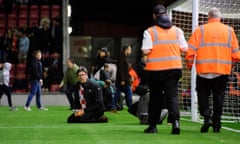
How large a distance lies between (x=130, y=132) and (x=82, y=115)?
3072 mm

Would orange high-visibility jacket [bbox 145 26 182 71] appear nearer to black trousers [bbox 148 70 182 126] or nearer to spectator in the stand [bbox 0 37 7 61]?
black trousers [bbox 148 70 182 126]

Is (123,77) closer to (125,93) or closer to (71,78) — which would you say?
(125,93)

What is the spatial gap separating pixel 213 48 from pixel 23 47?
1669 cm

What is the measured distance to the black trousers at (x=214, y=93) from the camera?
1105 cm

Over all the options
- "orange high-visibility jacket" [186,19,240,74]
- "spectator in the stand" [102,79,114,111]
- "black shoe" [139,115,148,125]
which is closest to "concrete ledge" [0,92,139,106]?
"spectator in the stand" [102,79,114,111]

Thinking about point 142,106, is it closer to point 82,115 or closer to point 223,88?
point 82,115

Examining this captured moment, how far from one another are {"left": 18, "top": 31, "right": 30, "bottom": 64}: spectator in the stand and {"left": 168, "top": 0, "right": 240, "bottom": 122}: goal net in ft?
33.5

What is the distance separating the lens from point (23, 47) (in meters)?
27.0

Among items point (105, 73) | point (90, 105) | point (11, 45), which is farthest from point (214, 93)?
point (11, 45)

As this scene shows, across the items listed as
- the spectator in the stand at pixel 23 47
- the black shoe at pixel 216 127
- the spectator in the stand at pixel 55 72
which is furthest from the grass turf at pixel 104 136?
the spectator in the stand at pixel 23 47

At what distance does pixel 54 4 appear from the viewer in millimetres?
29078

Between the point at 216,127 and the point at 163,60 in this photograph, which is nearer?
the point at 163,60

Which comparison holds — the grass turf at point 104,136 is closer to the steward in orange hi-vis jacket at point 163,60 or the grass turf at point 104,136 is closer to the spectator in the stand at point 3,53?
the steward in orange hi-vis jacket at point 163,60

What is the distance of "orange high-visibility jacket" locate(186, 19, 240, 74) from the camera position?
11.0 metres
